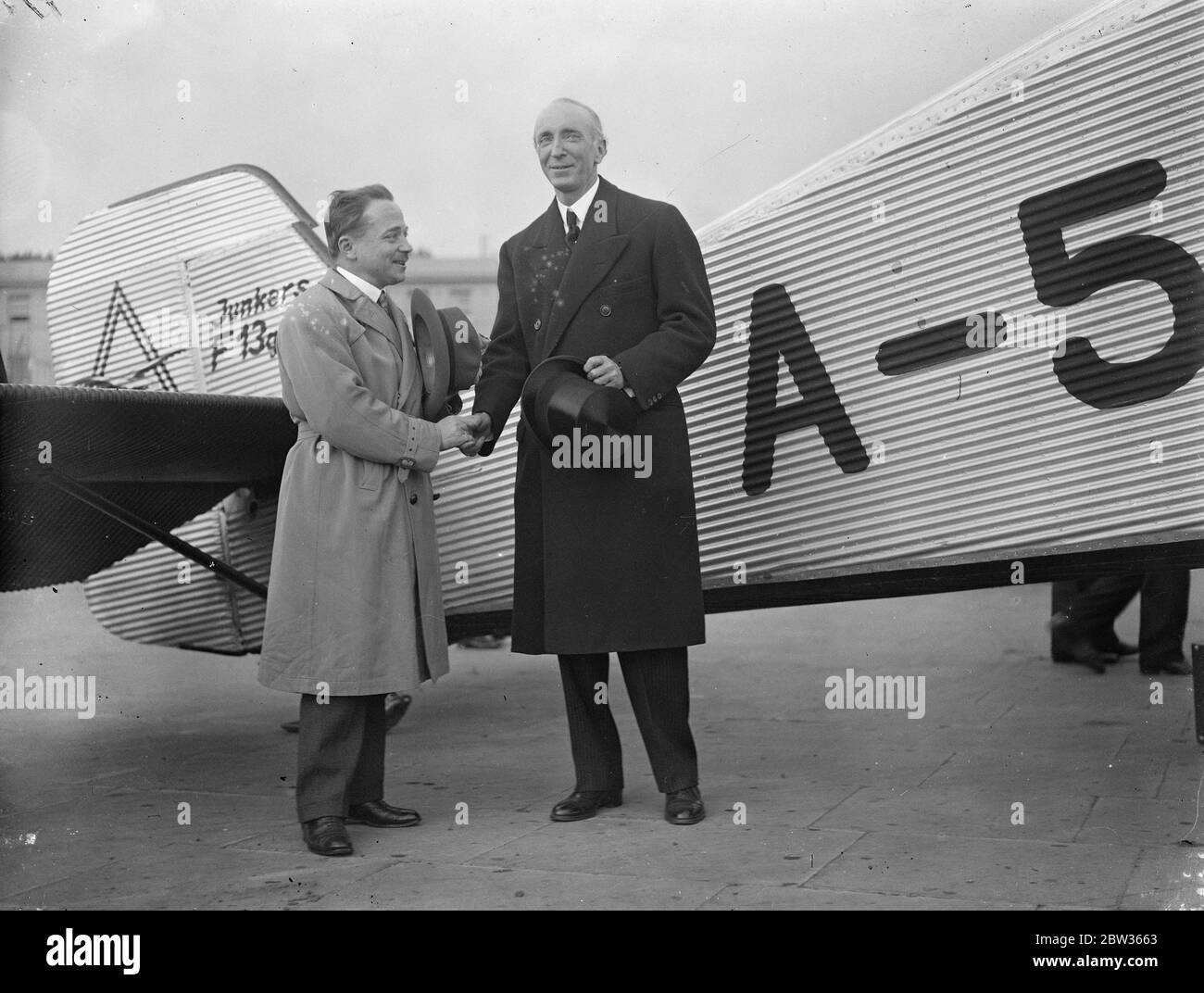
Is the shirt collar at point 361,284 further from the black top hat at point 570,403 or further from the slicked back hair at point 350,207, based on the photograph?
the black top hat at point 570,403

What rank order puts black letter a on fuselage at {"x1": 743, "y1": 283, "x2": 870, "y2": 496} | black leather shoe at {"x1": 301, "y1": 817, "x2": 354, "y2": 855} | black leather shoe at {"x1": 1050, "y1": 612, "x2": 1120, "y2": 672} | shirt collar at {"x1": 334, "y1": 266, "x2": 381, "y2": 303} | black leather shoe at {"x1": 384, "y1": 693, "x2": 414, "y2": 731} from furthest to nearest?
black leather shoe at {"x1": 1050, "y1": 612, "x2": 1120, "y2": 672} → black leather shoe at {"x1": 384, "y1": 693, "x2": 414, "y2": 731} → black letter a on fuselage at {"x1": 743, "y1": 283, "x2": 870, "y2": 496} → shirt collar at {"x1": 334, "y1": 266, "x2": 381, "y2": 303} → black leather shoe at {"x1": 301, "y1": 817, "x2": 354, "y2": 855}

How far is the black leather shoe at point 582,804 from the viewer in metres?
3.99

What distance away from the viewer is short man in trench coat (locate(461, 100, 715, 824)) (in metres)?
3.91

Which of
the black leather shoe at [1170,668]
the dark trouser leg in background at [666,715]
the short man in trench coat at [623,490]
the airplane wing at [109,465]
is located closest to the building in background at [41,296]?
the airplane wing at [109,465]

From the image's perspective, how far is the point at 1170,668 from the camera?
645 centimetres

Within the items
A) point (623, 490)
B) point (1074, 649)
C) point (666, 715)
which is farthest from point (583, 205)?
point (1074, 649)

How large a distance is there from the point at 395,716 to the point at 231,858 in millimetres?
2028

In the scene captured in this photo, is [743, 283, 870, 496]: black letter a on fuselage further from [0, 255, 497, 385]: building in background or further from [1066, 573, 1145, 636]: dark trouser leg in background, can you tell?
[1066, 573, 1145, 636]: dark trouser leg in background

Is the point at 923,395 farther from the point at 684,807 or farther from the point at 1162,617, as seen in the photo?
the point at 1162,617

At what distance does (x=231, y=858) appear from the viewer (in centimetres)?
367

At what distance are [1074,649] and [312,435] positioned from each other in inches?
174

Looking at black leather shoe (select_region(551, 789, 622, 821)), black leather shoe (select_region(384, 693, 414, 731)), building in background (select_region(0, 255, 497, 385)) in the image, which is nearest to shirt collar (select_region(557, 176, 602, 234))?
building in background (select_region(0, 255, 497, 385))
